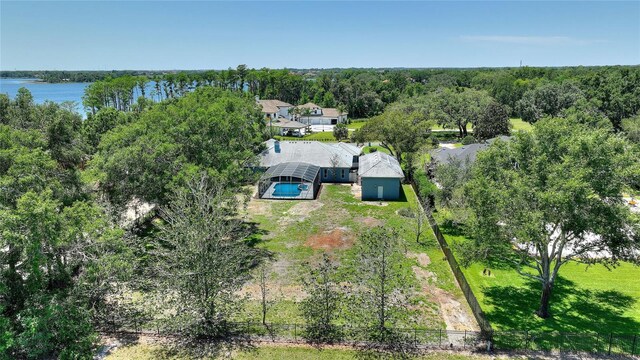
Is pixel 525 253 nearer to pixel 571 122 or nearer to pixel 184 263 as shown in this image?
pixel 571 122

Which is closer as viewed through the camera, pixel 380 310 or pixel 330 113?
pixel 380 310

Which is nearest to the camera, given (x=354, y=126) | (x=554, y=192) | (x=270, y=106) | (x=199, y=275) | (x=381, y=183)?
(x=554, y=192)

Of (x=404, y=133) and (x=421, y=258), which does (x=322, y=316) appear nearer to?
(x=421, y=258)

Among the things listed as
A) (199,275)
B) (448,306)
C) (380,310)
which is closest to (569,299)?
(448,306)

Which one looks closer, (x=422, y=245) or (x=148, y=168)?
(x=148, y=168)

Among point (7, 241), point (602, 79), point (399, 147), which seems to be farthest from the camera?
point (602, 79)

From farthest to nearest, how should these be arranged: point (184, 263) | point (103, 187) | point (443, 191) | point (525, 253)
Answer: point (443, 191)
point (103, 187)
point (525, 253)
point (184, 263)

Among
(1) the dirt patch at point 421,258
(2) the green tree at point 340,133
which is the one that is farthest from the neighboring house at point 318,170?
(2) the green tree at point 340,133

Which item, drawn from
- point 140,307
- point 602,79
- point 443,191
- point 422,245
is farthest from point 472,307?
point 602,79
